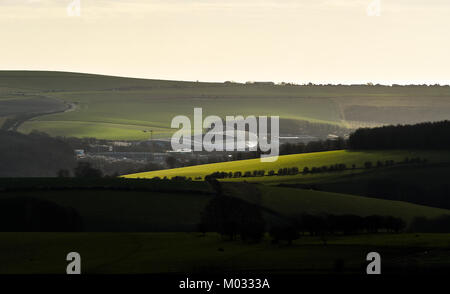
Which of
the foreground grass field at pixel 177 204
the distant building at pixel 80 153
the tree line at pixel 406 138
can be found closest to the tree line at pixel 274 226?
the foreground grass field at pixel 177 204

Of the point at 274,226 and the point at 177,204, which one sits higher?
the point at 177,204

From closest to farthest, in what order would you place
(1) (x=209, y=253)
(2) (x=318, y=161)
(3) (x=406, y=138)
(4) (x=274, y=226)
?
(1) (x=209, y=253) → (4) (x=274, y=226) → (2) (x=318, y=161) → (3) (x=406, y=138)

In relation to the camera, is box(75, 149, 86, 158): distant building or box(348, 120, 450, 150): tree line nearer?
box(348, 120, 450, 150): tree line

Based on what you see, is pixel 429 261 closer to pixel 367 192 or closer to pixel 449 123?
pixel 367 192

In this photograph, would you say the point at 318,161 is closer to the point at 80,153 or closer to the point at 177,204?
the point at 177,204

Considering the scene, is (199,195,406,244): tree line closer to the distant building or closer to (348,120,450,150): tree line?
(348,120,450,150): tree line

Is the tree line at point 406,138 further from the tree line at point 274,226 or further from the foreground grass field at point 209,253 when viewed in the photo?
the foreground grass field at point 209,253

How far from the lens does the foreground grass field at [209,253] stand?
67.8m

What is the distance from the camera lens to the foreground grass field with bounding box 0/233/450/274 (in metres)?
67.8

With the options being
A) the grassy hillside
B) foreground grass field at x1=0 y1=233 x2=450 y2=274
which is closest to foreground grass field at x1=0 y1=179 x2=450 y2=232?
foreground grass field at x1=0 y1=233 x2=450 y2=274

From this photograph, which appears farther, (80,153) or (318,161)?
(80,153)

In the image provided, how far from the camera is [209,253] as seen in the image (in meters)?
75.5

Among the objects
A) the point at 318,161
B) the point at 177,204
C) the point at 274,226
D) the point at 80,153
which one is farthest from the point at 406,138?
the point at 80,153
